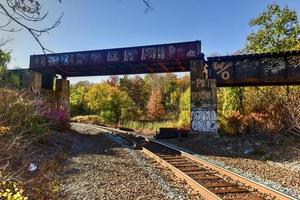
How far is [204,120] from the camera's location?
23.4 metres

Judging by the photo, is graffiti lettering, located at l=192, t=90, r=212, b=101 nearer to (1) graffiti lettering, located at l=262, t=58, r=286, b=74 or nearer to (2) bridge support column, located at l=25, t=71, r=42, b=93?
(1) graffiti lettering, located at l=262, t=58, r=286, b=74

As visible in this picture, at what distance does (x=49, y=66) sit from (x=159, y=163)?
71.6 feet

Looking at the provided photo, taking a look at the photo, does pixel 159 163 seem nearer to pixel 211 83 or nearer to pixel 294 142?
pixel 294 142

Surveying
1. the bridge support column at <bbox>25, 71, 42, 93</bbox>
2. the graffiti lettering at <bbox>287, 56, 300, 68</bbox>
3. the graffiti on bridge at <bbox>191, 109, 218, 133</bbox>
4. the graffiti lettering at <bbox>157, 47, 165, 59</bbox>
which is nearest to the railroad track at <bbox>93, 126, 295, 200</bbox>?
the graffiti on bridge at <bbox>191, 109, 218, 133</bbox>

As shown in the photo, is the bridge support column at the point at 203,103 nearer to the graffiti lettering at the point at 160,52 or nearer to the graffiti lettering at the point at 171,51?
the graffiti lettering at the point at 171,51

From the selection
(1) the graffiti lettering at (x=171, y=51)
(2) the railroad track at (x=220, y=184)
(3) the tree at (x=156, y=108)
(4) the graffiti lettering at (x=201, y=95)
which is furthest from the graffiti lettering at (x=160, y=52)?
(3) the tree at (x=156, y=108)

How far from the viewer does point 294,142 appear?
1662cm

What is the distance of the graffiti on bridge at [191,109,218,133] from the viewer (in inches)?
911

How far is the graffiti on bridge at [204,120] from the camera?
2314 centimetres

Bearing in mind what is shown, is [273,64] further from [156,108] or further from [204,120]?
[156,108]

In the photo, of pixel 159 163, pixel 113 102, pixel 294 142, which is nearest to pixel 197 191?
pixel 159 163

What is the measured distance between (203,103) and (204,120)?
1.32 meters

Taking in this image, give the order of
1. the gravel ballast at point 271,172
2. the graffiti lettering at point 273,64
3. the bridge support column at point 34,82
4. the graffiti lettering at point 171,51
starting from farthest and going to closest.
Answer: the bridge support column at point 34,82
the graffiti lettering at point 171,51
the graffiti lettering at point 273,64
the gravel ballast at point 271,172

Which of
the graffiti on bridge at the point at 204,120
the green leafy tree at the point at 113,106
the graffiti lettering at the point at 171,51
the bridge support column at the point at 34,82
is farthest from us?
the green leafy tree at the point at 113,106
